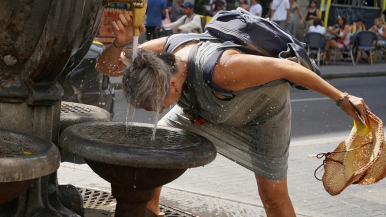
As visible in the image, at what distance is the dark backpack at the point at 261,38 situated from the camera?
3.07 meters

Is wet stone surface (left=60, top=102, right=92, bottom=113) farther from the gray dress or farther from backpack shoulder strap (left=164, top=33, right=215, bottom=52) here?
backpack shoulder strap (left=164, top=33, right=215, bottom=52)

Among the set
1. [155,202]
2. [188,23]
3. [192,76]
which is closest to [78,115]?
[155,202]

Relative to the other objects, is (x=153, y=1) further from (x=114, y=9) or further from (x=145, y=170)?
(x=145, y=170)

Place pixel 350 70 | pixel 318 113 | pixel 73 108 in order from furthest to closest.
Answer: pixel 350 70 < pixel 318 113 < pixel 73 108

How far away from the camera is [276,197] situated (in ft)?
10.6

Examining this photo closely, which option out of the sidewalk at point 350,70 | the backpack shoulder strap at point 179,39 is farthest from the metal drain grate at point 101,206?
the sidewalk at point 350,70

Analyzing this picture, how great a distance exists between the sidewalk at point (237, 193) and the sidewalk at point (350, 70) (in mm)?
9417

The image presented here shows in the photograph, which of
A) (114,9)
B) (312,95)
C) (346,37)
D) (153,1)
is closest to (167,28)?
(153,1)

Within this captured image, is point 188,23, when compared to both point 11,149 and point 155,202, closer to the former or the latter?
point 155,202

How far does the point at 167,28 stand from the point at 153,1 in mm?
716

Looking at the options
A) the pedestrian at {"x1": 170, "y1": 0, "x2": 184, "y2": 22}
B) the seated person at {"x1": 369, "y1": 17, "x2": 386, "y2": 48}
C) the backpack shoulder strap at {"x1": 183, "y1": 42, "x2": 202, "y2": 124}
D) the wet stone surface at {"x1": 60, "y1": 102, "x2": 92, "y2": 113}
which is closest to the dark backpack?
the backpack shoulder strap at {"x1": 183, "y1": 42, "x2": 202, "y2": 124}

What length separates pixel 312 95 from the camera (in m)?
10.8

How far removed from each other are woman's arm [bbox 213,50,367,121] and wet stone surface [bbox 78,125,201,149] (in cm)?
41

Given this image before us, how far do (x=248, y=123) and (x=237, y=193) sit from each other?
4.27 feet
